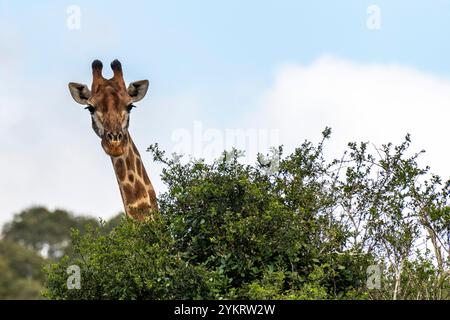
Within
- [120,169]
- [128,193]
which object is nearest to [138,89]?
[120,169]

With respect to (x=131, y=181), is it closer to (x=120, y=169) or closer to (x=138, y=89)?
(x=120, y=169)

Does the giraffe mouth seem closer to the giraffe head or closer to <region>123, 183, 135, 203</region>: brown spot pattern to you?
the giraffe head

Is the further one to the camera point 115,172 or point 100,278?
point 115,172

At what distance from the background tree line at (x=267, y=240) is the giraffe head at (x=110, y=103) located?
1.89 m

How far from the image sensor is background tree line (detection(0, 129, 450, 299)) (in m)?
16.8

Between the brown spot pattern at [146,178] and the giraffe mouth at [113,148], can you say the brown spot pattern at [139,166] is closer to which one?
the brown spot pattern at [146,178]

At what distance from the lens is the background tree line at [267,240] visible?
16.8 m

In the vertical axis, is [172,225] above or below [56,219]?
below

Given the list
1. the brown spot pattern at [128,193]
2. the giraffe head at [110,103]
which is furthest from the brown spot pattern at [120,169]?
the giraffe head at [110,103]

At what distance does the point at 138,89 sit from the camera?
22.0 metres

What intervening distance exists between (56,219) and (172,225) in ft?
141

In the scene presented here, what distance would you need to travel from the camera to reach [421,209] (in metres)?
18.5
